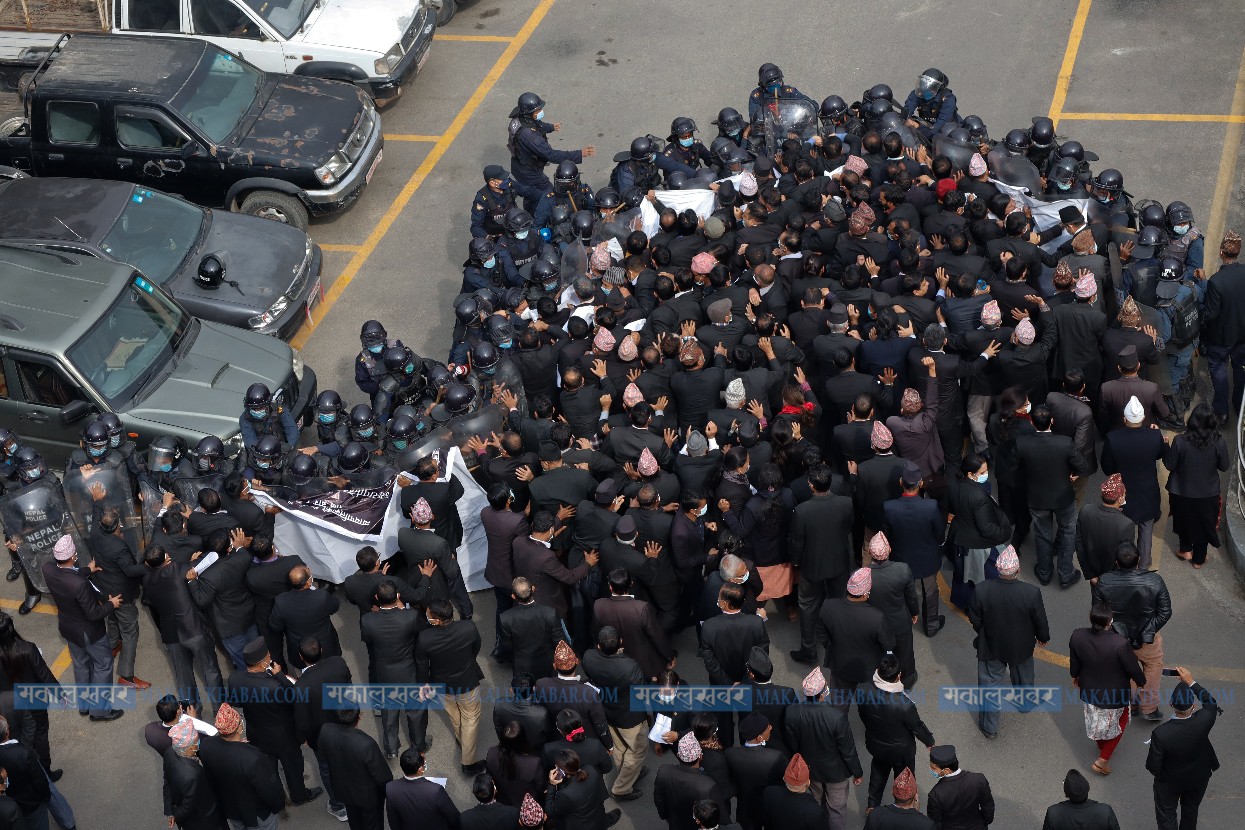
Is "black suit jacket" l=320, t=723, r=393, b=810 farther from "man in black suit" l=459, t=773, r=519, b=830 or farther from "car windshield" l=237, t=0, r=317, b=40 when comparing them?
"car windshield" l=237, t=0, r=317, b=40

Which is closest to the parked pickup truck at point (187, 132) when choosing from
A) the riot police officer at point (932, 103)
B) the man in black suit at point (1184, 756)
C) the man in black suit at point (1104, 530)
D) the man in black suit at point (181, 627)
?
the riot police officer at point (932, 103)

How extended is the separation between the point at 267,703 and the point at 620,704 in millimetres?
2440

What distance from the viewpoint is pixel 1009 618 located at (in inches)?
427

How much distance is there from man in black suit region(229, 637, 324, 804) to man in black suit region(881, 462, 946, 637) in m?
4.46

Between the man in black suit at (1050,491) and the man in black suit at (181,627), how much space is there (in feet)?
20.9

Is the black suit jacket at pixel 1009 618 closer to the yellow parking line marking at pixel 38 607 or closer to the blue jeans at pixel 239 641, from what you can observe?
the blue jeans at pixel 239 641

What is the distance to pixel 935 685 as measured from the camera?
11.8m

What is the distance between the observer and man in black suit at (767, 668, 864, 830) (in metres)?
9.98

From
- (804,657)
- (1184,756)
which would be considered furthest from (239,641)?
(1184,756)

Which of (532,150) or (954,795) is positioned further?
(532,150)

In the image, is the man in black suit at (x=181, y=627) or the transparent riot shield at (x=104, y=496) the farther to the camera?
the transparent riot shield at (x=104, y=496)

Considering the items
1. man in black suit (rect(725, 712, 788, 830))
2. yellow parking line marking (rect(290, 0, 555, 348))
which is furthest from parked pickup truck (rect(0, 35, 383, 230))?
man in black suit (rect(725, 712, 788, 830))

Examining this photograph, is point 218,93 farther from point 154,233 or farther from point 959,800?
point 959,800

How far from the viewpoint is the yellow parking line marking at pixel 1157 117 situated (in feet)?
58.5
